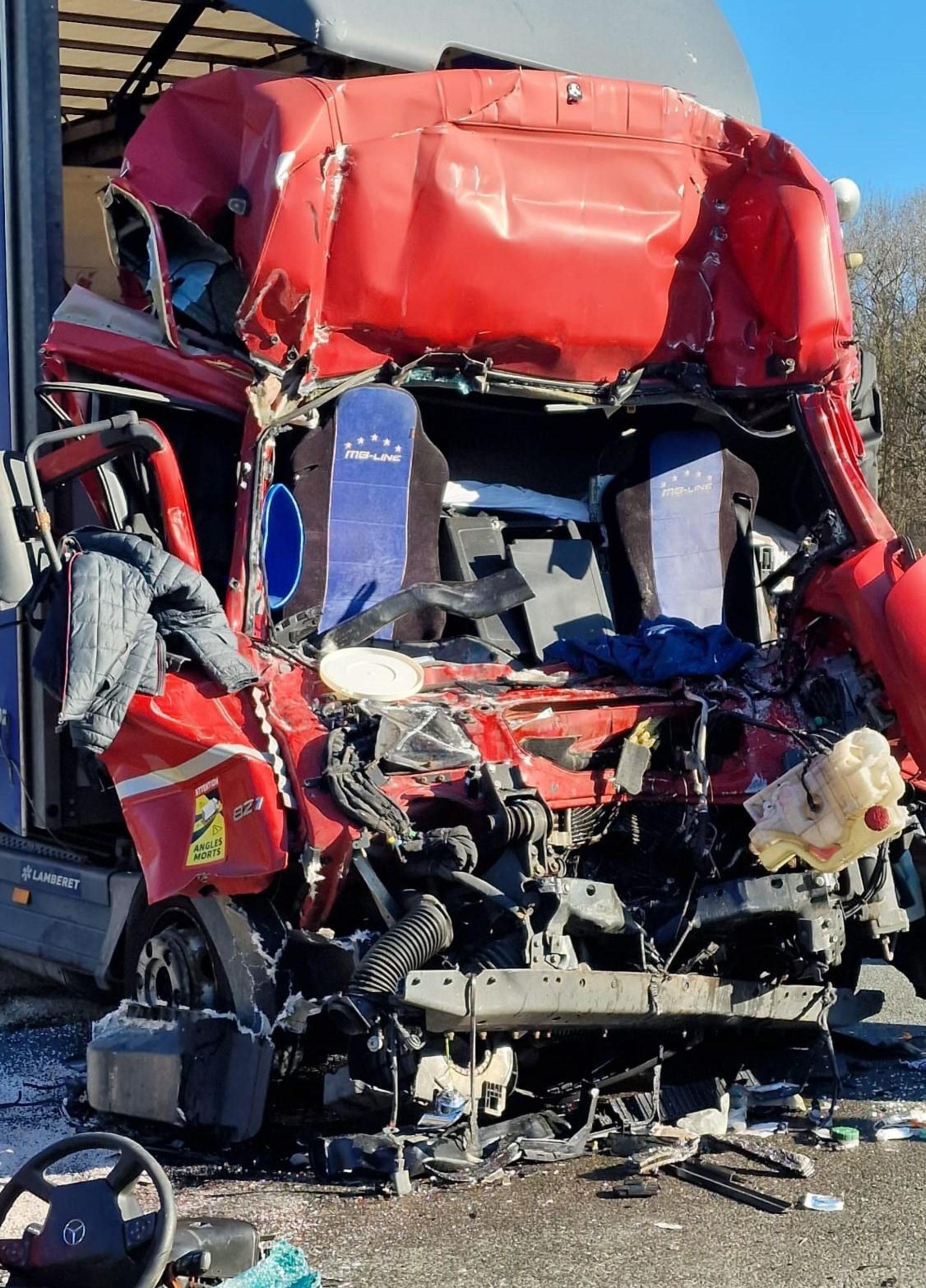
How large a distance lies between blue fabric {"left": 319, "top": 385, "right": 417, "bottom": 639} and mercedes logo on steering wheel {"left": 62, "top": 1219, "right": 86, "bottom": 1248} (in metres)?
2.46

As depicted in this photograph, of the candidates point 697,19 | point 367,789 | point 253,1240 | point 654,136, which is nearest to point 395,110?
point 654,136

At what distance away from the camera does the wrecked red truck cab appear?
441 centimetres

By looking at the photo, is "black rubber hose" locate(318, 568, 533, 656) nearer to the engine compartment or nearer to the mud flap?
the engine compartment

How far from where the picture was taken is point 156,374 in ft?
17.4

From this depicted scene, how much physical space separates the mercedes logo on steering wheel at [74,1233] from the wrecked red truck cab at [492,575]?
37.3 inches

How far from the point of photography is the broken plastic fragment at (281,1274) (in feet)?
11.4

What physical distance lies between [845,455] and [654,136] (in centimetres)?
134

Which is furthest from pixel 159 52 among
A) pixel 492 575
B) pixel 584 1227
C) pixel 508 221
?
pixel 584 1227

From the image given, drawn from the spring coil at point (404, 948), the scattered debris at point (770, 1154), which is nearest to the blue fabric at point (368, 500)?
the spring coil at point (404, 948)

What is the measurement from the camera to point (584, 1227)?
4.00 metres

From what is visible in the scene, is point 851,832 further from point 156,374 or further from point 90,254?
point 90,254

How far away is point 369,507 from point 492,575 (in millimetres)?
517

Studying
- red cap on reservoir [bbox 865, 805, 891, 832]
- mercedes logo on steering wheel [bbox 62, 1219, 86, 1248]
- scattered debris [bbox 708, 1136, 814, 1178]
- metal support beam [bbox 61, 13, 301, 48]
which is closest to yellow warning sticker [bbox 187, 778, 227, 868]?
mercedes logo on steering wheel [bbox 62, 1219, 86, 1248]

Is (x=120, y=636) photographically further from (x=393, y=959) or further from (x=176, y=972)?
(x=393, y=959)
